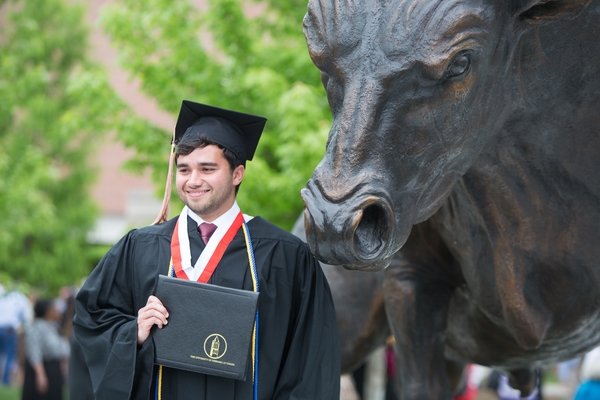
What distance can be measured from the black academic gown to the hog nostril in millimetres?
699

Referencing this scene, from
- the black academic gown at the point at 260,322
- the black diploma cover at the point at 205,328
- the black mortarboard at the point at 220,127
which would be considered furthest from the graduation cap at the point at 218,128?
the black diploma cover at the point at 205,328

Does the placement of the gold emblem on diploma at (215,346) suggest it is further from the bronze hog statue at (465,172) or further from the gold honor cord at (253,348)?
the bronze hog statue at (465,172)

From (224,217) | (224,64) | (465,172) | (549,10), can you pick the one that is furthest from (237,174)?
(224,64)

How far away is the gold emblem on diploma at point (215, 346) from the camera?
2670 millimetres

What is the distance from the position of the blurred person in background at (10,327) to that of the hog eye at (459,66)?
11.9 meters

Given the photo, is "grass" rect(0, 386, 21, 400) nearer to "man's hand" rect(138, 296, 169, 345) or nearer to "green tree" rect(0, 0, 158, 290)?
"green tree" rect(0, 0, 158, 290)

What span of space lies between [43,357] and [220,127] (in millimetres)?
8875

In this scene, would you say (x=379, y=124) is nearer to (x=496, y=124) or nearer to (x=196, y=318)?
(x=496, y=124)

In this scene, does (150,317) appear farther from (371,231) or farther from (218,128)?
(371,231)

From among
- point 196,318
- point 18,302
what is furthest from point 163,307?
point 18,302

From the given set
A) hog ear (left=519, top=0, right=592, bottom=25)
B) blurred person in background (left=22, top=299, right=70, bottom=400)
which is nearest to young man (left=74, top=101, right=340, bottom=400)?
hog ear (left=519, top=0, right=592, bottom=25)

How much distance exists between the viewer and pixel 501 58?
7.71 feet

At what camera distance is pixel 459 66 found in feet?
7.14

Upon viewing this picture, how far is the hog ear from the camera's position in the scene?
2232mm
